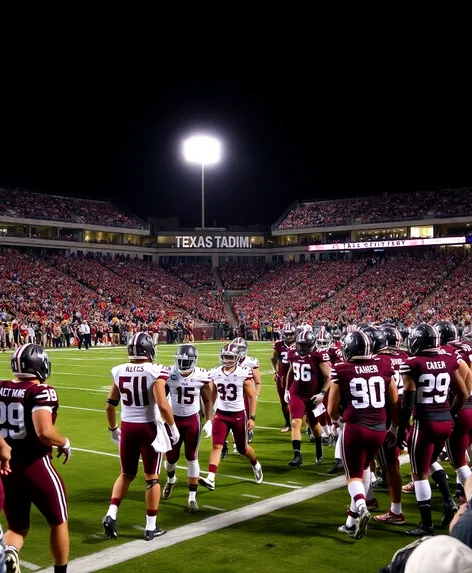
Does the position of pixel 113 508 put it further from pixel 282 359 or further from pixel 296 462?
pixel 282 359

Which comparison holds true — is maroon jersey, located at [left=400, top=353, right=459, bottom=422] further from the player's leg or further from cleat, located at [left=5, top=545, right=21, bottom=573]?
cleat, located at [left=5, top=545, right=21, bottom=573]

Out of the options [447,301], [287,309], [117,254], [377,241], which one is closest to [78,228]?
[117,254]

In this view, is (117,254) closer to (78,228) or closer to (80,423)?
(78,228)

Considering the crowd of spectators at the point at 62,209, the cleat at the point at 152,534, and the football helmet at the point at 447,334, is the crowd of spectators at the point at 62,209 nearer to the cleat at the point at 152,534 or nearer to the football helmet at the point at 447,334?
the football helmet at the point at 447,334

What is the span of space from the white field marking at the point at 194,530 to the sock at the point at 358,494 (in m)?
1.29

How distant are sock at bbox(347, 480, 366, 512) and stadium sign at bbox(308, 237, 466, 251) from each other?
47524mm

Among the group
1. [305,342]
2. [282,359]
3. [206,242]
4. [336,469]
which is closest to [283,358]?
[282,359]

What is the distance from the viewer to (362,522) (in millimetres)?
5887

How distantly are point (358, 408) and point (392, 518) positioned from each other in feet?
4.53

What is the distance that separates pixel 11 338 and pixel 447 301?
26.5m

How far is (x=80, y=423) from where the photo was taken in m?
12.5

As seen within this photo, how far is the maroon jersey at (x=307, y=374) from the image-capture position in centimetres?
931

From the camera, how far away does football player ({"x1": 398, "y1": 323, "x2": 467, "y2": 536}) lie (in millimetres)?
6266

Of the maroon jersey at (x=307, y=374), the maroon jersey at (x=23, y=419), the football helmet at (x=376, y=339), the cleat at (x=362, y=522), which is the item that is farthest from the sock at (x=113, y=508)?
the maroon jersey at (x=307, y=374)
